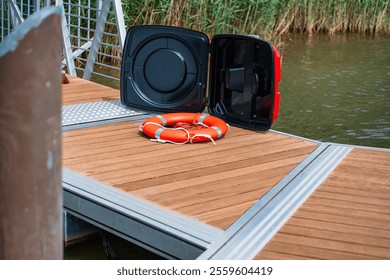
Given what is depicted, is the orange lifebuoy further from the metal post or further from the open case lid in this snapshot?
the metal post

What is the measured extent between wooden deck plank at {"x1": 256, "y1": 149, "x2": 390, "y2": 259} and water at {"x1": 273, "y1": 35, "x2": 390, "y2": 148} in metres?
2.37

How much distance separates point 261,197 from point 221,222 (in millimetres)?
327

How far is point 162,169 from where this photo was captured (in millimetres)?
3811

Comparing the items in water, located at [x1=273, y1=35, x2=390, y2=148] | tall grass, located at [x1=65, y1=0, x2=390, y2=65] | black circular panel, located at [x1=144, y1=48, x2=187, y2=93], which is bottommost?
water, located at [x1=273, y1=35, x2=390, y2=148]

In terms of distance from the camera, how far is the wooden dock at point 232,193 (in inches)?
120

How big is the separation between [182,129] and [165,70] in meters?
0.50

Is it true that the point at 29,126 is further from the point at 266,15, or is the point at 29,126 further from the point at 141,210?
the point at 266,15

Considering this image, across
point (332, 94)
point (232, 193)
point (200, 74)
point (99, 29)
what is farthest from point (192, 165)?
point (332, 94)

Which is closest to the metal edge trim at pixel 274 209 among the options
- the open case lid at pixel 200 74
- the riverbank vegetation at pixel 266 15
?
the open case lid at pixel 200 74

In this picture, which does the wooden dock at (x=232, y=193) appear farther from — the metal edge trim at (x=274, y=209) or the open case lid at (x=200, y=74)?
the open case lid at (x=200, y=74)

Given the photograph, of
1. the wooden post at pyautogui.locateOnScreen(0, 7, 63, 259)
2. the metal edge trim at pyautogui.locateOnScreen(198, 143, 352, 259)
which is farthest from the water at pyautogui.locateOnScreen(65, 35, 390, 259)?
the wooden post at pyautogui.locateOnScreen(0, 7, 63, 259)

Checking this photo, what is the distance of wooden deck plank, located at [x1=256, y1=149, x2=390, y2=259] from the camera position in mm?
2963

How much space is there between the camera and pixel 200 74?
461 centimetres
